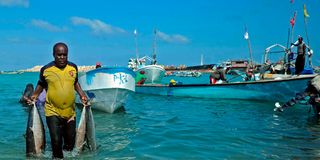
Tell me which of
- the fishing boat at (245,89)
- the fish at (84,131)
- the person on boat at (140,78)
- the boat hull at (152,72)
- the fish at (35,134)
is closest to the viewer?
the fish at (35,134)

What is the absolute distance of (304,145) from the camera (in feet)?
25.4

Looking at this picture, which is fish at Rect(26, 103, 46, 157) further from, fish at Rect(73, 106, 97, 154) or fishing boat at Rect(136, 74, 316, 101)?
fishing boat at Rect(136, 74, 316, 101)

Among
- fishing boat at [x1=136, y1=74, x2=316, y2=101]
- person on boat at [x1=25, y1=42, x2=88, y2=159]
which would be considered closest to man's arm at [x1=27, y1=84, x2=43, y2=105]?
person on boat at [x1=25, y1=42, x2=88, y2=159]

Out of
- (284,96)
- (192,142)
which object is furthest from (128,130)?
(284,96)

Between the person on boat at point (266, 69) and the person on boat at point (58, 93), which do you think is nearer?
the person on boat at point (58, 93)

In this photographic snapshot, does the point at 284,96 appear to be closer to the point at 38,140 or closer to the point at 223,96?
the point at 223,96

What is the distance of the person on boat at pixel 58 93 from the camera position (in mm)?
5812

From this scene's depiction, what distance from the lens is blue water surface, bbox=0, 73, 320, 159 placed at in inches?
280

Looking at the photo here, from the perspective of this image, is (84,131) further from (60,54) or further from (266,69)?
(266,69)

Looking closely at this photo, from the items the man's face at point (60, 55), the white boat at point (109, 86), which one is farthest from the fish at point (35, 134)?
the white boat at point (109, 86)

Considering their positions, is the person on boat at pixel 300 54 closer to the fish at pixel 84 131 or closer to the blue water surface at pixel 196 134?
the blue water surface at pixel 196 134

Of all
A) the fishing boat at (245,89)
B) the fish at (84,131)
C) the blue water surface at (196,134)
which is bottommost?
the blue water surface at (196,134)

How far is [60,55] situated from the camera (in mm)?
5793

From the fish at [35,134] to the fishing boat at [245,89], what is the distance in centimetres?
1149
